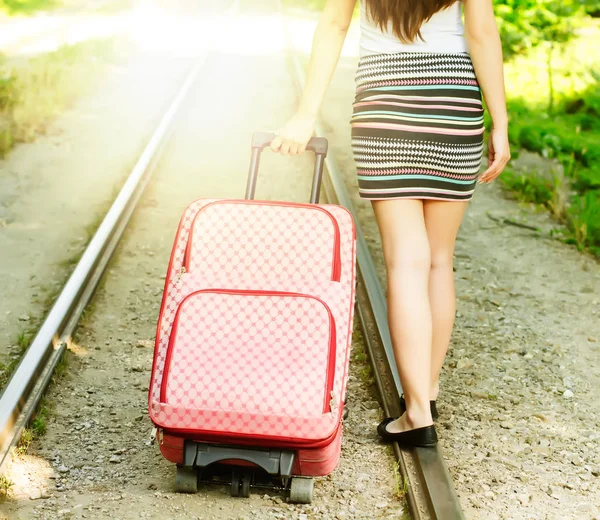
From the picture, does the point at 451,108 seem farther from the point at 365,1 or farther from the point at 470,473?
the point at 470,473

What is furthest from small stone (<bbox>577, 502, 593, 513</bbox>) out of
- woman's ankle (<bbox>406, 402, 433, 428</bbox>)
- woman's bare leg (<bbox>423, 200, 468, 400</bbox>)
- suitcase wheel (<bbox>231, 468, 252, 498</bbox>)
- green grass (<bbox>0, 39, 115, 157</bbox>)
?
green grass (<bbox>0, 39, 115, 157</bbox>)

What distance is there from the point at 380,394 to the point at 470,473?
0.62m

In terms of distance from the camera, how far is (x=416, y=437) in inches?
123

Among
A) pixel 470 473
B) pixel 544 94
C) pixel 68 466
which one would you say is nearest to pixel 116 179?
pixel 68 466

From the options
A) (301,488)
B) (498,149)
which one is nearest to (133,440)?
(301,488)

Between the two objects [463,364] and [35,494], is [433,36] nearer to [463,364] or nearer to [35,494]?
[463,364]

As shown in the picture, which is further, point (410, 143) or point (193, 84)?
point (193, 84)

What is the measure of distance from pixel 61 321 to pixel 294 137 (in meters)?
1.81

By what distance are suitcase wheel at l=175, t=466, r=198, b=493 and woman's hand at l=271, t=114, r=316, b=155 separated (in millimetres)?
1082

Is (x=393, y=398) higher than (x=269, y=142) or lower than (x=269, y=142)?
lower

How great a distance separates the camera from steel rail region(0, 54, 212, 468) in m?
3.32

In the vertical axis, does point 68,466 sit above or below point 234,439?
below

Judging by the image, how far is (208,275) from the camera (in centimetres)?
288

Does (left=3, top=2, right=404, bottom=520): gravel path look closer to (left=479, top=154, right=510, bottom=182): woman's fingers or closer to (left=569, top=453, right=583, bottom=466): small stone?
(left=569, top=453, right=583, bottom=466): small stone
